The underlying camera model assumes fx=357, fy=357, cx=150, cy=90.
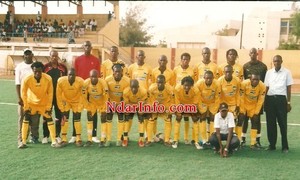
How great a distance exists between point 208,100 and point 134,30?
38.6 m

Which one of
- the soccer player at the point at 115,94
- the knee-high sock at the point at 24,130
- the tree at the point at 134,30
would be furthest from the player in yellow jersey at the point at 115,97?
the tree at the point at 134,30

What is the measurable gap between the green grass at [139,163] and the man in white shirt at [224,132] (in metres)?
0.17

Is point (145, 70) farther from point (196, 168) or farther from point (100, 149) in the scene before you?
point (196, 168)

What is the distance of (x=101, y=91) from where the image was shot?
267 inches

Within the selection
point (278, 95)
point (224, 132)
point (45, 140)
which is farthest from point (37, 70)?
point (278, 95)

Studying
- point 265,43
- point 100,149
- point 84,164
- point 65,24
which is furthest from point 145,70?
point 265,43

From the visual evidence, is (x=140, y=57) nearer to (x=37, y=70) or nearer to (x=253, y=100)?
(x=37, y=70)

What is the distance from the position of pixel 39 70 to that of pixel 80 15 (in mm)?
27455

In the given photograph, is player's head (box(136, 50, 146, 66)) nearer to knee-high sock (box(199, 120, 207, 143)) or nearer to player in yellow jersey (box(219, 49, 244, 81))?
player in yellow jersey (box(219, 49, 244, 81))

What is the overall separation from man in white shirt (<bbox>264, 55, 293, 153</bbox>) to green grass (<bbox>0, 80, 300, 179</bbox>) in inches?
21.4

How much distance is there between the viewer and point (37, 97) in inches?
262

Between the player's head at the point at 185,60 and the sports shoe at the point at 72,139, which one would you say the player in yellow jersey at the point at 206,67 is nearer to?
the player's head at the point at 185,60

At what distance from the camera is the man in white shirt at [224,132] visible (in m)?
6.27

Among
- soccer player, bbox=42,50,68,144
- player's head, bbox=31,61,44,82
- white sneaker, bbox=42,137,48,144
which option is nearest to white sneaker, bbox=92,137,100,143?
soccer player, bbox=42,50,68,144
